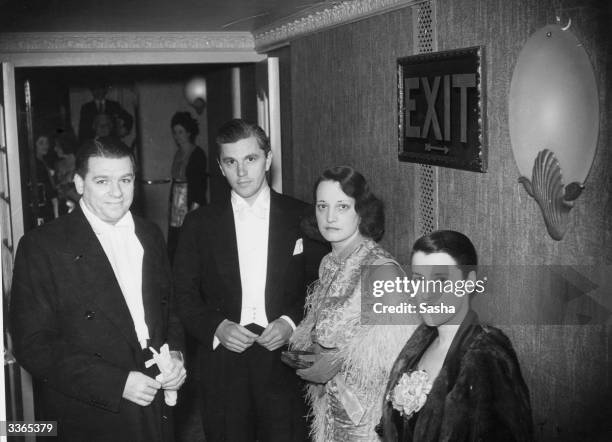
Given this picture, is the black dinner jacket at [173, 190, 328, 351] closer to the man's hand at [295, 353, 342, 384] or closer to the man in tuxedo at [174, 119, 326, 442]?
the man in tuxedo at [174, 119, 326, 442]

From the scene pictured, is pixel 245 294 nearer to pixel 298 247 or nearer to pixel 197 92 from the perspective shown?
pixel 298 247

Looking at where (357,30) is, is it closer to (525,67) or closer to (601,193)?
(525,67)

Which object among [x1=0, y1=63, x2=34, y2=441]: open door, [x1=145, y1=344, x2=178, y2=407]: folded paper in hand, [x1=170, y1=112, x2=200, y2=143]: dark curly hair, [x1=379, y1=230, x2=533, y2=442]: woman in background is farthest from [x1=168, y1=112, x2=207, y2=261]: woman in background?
[x1=379, y1=230, x2=533, y2=442]: woman in background

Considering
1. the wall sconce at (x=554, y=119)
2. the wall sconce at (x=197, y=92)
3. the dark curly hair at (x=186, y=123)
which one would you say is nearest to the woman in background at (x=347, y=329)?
the wall sconce at (x=554, y=119)

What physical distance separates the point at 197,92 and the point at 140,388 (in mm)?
7124

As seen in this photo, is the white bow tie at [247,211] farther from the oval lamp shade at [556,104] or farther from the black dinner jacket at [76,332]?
the oval lamp shade at [556,104]

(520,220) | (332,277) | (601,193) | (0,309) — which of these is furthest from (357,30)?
(0,309)

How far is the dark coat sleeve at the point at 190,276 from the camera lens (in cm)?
294

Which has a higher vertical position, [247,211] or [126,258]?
[247,211]

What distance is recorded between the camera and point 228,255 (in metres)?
2.94

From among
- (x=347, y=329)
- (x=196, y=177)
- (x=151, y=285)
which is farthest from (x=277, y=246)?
(x=196, y=177)

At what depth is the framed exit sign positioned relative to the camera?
2271 millimetres

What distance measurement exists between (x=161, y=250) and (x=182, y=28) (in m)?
2.85

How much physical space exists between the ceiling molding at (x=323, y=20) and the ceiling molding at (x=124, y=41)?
21cm
